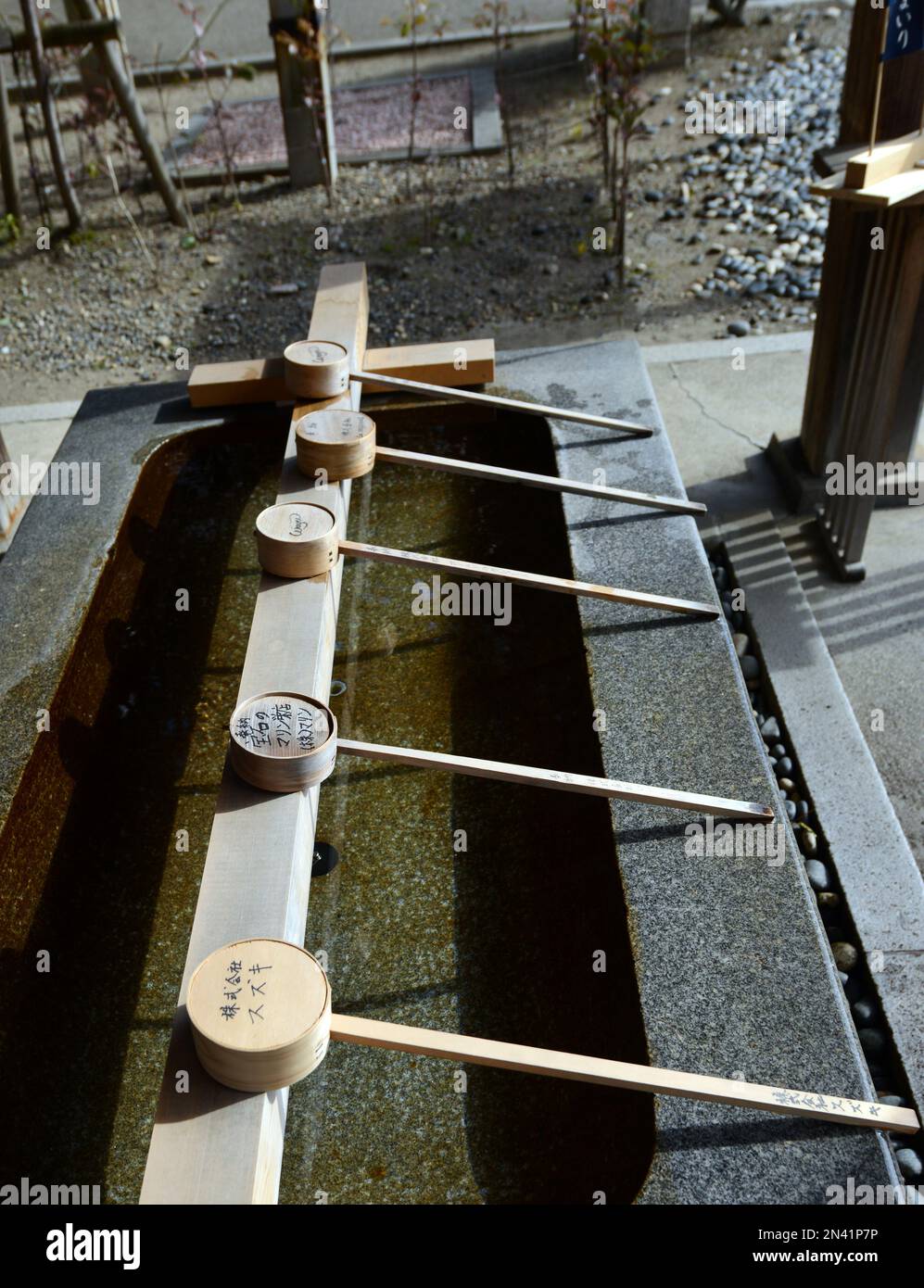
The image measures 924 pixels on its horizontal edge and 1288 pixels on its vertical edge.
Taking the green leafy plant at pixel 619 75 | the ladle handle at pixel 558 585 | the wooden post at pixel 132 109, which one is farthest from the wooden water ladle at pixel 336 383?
the wooden post at pixel 132 109

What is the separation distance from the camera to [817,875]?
2830mm

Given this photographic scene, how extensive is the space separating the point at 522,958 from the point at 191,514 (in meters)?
2.13

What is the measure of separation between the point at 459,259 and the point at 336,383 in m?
3.96

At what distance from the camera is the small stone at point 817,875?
2.81 meters

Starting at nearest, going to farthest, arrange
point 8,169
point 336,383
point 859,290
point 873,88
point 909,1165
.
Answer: point 909,1165, point 336,383, point 873,88, point 859,290, point 8,169

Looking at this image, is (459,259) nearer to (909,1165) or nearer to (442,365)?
(442,365)

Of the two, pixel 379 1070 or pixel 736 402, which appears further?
pixel 736 402

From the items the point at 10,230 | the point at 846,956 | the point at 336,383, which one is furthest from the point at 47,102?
the point at 846,956

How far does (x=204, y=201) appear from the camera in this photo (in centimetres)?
795

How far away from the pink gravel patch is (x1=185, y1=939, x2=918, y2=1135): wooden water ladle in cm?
792
